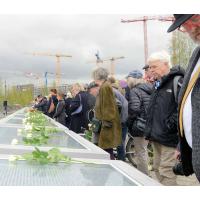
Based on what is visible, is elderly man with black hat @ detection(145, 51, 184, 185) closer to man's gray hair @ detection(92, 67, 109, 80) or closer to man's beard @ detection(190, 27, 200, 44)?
man's gray hair @ detection(92, 67, 109, 80)

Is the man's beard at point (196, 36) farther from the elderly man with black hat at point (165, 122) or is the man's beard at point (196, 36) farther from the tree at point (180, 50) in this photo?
the tree at point (180, 50)

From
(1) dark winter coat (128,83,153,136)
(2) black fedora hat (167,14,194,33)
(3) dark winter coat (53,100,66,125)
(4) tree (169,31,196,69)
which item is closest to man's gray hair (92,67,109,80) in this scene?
(1) dark winter coat (128,83,153,136)

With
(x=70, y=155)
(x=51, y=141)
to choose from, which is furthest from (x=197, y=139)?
(x=51, y=141)

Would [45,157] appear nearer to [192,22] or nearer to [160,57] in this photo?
[192,22]

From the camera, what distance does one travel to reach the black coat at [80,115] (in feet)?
27.1

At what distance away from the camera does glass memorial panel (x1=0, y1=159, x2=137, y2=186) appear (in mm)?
1795

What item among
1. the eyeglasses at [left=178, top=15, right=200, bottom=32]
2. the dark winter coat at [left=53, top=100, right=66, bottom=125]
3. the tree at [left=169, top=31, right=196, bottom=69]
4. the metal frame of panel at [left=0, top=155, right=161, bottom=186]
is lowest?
the dark winter coat at [left=53, top=100, right=66, bottom=125]

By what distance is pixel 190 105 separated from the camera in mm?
1949

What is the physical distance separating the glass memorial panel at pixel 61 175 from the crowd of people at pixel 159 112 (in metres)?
0.34

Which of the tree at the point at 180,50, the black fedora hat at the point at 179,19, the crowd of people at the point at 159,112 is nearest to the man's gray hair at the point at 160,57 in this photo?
the crowd of people at the point at 159,112

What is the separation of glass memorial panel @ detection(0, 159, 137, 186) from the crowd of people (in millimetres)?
342

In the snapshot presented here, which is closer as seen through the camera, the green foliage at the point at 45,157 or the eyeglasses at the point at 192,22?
the eyeglasses at the point at 192,22

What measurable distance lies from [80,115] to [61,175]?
6.33m

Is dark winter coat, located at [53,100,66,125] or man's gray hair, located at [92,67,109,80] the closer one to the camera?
man's gray hair, located at [92,67,109,80]
